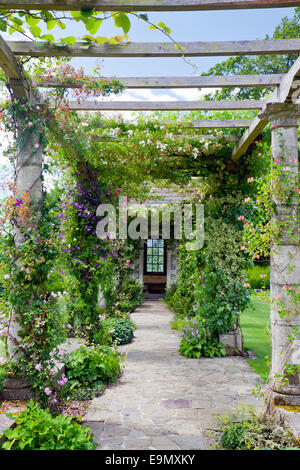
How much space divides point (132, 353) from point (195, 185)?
3414 mm

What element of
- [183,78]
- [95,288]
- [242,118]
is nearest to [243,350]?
[95,288]

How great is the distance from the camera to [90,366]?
177 inches

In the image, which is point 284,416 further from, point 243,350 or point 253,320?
point 253,320

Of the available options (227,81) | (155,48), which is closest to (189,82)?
(227,81)

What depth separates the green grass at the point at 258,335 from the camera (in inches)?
206

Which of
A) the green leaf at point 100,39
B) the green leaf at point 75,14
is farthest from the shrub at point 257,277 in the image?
the green leaf at point 75,14

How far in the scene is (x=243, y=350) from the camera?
6.33 metres

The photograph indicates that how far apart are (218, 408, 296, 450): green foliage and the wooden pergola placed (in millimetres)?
423

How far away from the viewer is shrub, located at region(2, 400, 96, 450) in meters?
2.63

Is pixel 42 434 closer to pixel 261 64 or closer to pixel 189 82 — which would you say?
pixel 189 82

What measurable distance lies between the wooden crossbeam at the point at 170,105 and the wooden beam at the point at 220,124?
0.64m

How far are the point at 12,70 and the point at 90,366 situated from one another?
3202 mm

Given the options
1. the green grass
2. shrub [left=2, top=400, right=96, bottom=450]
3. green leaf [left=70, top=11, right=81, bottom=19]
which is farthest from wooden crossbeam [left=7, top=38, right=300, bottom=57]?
shrub [left=2, top=400, right=96, bottom=450]
